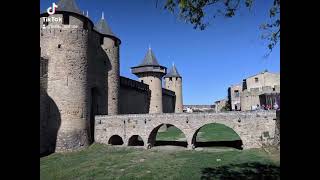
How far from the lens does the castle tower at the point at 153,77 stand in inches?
1363

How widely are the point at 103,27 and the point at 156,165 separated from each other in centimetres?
1449

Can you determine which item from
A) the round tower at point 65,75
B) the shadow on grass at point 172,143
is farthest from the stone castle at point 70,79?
the shadow on grass at point 172,143

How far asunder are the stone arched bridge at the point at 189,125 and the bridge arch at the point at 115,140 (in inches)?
9.1

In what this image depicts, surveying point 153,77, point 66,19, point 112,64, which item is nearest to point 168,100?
point 153,77

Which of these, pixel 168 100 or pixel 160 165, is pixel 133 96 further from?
pixel 160 165

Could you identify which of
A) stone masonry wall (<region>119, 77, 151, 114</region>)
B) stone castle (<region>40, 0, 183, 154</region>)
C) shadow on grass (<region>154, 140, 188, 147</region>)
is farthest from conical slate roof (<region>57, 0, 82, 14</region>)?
shadow on grass (<region>154, 140, 188, 147</region>)

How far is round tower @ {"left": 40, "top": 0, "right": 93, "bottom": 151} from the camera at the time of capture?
20.5 meters

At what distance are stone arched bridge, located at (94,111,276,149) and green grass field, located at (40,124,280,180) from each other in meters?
1.09

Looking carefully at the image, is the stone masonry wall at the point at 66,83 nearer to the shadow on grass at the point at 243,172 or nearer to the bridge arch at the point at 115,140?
the bridge arch at the point at 115,140

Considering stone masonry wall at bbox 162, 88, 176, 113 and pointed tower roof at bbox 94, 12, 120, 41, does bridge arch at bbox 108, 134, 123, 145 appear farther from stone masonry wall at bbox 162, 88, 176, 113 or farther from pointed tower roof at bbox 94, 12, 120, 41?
stone masonry wall at bbox 162, 88, 176, 113

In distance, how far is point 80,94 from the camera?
21266mm
